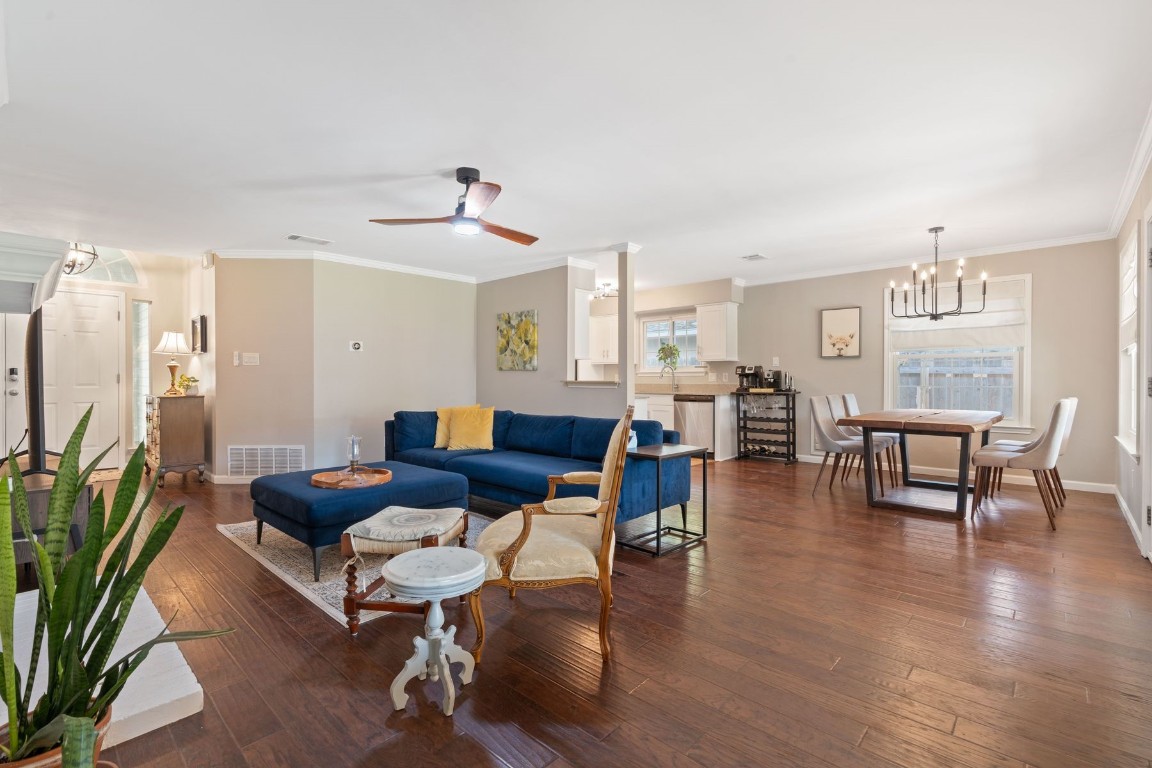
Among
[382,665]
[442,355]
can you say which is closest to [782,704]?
[382,665]

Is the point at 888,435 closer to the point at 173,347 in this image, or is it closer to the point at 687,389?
the point at 687,389

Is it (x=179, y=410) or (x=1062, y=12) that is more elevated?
(x=1062, y=12)

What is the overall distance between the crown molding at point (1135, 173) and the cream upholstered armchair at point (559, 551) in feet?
10.8

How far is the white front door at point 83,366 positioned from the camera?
6.24 m

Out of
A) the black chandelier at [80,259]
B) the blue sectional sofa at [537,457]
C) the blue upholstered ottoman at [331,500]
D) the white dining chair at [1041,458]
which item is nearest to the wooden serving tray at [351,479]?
the blue upholstered ottoman at [331,500]

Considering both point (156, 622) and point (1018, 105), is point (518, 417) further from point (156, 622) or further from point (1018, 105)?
point (1018, 105)

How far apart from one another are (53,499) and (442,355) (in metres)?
6.28

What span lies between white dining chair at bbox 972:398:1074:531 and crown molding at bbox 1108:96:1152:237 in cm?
152

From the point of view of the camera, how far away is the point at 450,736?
1782mm

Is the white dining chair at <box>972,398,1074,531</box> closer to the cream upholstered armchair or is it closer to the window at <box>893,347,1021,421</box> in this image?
the window at <box>893,347,1021,421</box>

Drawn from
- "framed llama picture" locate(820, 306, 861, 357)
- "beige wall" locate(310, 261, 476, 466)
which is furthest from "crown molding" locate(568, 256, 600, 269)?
"framed llama picture" locate(820, 306, 861, 357)

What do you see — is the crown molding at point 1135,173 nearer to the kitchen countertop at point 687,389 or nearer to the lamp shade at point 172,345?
the kitchen countertop at point 687,389

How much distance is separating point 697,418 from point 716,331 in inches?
48.0

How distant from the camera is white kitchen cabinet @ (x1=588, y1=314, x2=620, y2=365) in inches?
337
